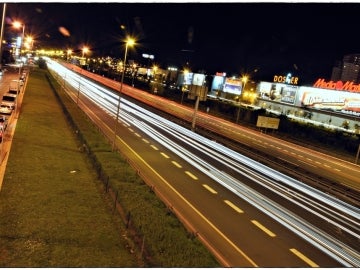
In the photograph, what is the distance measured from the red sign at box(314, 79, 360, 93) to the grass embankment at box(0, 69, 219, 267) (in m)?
55.0

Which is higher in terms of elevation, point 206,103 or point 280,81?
point 280,81

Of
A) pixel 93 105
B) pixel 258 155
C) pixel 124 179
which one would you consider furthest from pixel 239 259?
pixel 93 105

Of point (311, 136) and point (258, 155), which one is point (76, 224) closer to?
point (258, 155)

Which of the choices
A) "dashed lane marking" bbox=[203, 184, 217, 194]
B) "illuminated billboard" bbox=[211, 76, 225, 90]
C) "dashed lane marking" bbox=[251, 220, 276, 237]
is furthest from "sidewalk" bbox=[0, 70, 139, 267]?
"illuminated billboard" bbox=[211, 76, 225, 90]

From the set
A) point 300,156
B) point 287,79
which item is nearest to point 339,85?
point 287,79

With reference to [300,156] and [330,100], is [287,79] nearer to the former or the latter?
[330,100]

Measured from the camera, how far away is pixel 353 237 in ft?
59.4

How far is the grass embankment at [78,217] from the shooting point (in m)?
13.1

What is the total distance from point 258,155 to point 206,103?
161ft

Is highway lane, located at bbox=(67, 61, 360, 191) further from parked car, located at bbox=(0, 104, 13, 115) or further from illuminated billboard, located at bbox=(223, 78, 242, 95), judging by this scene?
illuminated billboard, located at bbox=(223, 78, 242, 95)

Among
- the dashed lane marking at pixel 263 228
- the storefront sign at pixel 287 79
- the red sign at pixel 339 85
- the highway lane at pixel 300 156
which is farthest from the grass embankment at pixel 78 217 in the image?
the storefront sign at pixel 287 79

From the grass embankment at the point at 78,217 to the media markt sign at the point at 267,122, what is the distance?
2969cm

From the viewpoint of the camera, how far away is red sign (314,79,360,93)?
223ft

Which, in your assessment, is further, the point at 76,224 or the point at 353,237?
the point at 353,237
